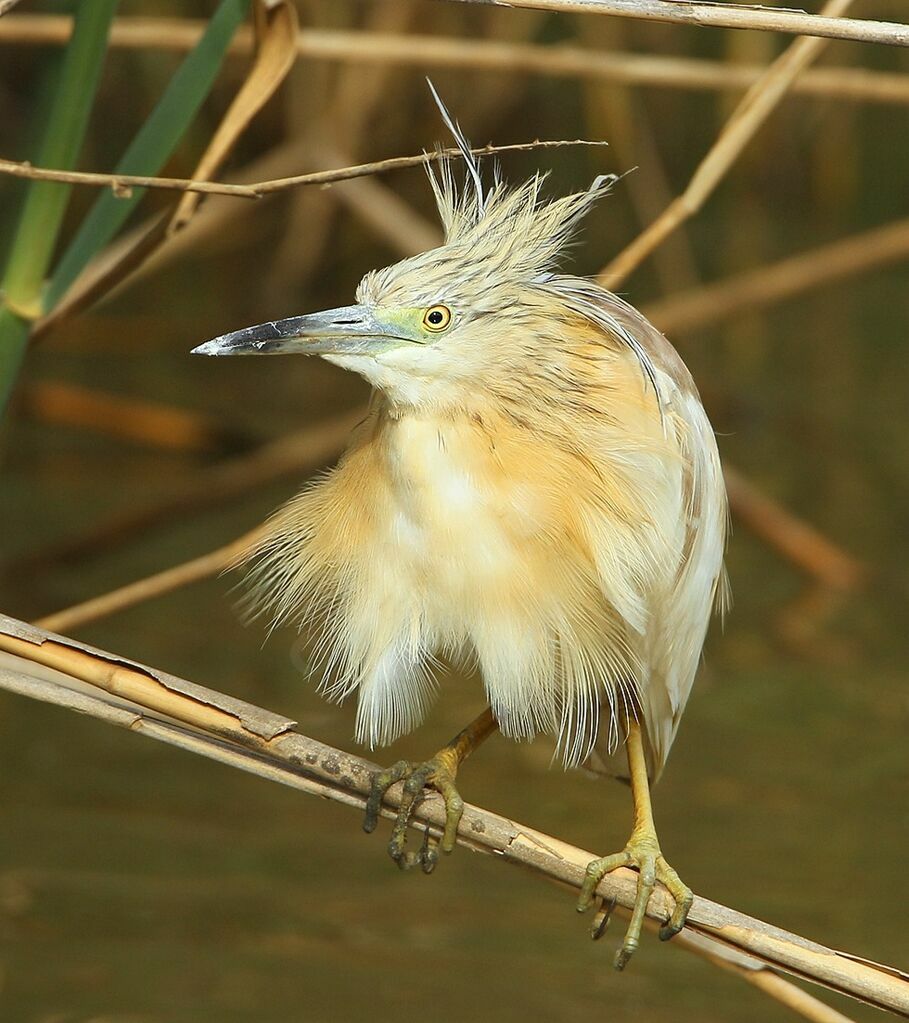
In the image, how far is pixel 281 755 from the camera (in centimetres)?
169

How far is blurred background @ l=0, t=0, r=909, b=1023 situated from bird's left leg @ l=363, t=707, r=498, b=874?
31.2 inches

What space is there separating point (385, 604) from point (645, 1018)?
1118 mm

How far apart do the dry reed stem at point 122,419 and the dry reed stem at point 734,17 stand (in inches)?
139

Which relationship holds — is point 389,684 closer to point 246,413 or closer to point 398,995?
point 398,995

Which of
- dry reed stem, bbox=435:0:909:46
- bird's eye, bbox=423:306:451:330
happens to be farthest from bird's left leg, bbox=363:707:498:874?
dry reed stem, bbox=435:0:909:46

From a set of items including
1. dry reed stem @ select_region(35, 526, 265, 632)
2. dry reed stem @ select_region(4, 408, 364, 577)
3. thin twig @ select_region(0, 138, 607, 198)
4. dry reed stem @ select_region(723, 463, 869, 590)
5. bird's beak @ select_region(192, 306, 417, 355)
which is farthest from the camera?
dry reed stem @ select_region(723, 463, 869, 590)

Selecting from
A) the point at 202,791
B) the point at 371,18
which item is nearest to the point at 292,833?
the point at 202,791

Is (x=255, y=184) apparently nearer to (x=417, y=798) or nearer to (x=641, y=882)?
(x=417, y=798)

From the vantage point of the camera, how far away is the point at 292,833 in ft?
10.9

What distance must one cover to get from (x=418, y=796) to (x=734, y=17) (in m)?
1.00

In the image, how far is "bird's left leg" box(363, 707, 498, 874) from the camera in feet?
6.25

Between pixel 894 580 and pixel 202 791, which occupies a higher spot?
pixel 894 580

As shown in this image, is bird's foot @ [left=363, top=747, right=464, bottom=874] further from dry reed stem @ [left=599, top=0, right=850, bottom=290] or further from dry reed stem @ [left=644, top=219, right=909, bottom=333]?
dry reed stem @ [left=644, top=219, right=909, bottom=333]

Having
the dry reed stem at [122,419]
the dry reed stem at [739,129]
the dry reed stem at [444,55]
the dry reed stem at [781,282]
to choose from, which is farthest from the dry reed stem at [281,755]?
the dry reed stem at [122,419]
